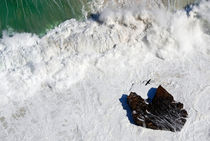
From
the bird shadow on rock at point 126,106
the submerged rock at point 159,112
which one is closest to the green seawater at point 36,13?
the bird shadow on rock at point 126,106

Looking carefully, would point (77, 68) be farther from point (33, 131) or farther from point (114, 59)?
point (33, 131)

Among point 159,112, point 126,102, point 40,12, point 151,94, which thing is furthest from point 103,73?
point 40,12

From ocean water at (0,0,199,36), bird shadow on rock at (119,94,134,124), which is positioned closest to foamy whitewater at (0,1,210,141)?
bird shadow on rock at (119,94,134,124)

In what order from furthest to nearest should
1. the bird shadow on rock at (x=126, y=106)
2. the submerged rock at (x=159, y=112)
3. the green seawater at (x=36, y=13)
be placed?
1. the green seawater at (x=36, y=13)
2. the bird shadow on rock at (x=126, y=106)
3. the submerged rock at (x=159, y=112)

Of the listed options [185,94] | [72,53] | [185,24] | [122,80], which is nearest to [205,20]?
[185,24]

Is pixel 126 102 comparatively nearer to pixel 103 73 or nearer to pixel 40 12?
pixel 103 73

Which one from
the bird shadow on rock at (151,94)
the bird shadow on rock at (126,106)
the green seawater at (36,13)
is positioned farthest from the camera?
the green seawater at (36,13)

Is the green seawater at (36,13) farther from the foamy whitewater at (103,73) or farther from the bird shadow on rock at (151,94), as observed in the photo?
the bird shadow on rock at (151,94)
